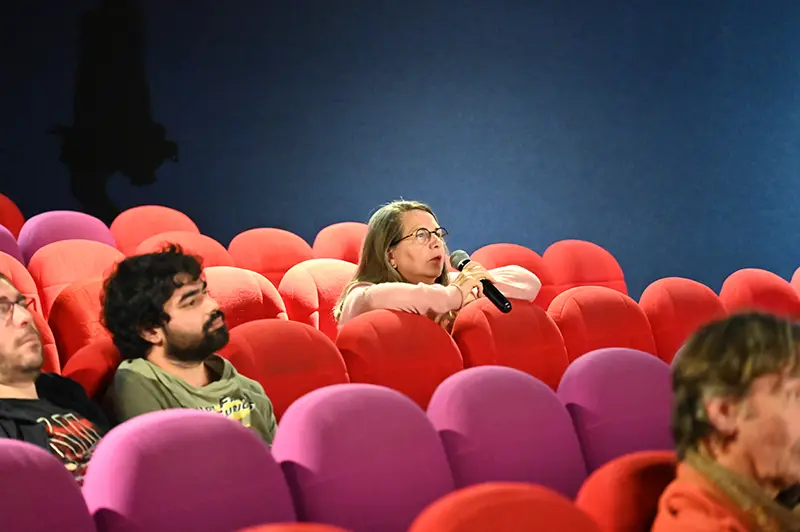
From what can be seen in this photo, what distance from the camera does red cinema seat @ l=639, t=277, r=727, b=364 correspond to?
3.09 ft

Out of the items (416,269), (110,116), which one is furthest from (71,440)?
(110,116)

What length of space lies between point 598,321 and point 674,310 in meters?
0.12

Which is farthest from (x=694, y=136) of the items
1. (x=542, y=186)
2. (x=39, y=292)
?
(x=39, y=292)

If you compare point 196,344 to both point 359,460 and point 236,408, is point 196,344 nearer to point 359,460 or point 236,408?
point 236,408

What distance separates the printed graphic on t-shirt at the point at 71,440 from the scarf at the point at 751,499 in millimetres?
334

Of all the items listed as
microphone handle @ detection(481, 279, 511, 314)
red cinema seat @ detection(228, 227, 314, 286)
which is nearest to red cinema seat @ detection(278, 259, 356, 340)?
red cinema seat @ detection(228, 227, 314, 286)

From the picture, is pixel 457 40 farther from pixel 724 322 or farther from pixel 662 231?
pixel 724 322

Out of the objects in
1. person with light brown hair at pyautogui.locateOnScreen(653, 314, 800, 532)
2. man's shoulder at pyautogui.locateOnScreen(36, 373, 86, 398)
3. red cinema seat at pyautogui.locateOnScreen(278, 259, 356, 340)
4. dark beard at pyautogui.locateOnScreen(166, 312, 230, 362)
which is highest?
person with light brown hair at pyautogui.locateOnScreen(653, 314, 800, 532)

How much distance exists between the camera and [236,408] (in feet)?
1.91

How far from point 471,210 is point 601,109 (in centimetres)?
28

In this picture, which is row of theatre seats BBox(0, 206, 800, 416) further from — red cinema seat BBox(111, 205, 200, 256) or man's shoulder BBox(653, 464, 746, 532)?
man's shoulder BBox(653, 464, 746, 532)

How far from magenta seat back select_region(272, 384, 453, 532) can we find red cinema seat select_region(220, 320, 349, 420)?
158 millimetres

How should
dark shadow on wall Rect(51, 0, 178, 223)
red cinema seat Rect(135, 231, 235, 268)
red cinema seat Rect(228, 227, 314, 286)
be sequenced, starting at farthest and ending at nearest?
dark shadow on wall Rect(51, 0, 178, 223), red cinema seat Rect(228, 227, 314, 286), red cinema seat Rect(135, 231, 235, 268)

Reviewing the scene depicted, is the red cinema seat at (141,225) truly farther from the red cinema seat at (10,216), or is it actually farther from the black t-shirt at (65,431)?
the black t-shirt at (65,431)
